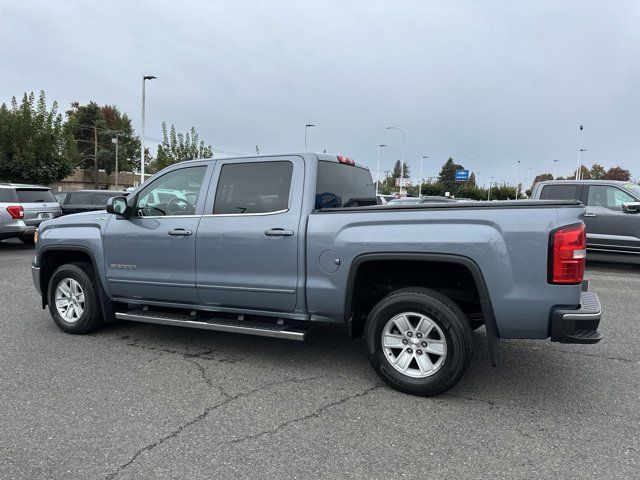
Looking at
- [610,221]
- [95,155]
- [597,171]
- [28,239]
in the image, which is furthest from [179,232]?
[597,171]

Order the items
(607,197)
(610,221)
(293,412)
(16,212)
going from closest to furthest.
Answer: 1. (293,412)
2. (610,221)
3. (607,197)
4. (16,212)

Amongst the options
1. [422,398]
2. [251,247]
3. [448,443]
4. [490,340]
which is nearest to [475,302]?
[490,340]

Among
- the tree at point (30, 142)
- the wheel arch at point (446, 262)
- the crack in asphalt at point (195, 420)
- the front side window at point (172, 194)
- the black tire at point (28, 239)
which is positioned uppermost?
the tree at point (30, 142)

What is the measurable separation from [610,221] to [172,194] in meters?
9.30

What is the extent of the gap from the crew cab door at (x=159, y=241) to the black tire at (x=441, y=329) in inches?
71.6

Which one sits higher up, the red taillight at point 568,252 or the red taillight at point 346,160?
the red taillight at point 346,160

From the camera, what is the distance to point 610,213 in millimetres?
10227

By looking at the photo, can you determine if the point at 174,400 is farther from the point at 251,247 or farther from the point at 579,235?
the point at 579,235

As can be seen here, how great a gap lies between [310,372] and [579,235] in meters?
2.41

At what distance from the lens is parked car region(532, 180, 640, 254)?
1002 centimetres

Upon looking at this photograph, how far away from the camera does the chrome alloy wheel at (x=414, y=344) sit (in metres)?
3.70

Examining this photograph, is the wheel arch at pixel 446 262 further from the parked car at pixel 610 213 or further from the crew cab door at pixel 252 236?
the parked car at pixel 610 213

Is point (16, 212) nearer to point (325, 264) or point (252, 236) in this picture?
point (252, 236)

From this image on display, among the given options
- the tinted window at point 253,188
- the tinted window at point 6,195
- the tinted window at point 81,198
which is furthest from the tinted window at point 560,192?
the tinted window at point 81,198
